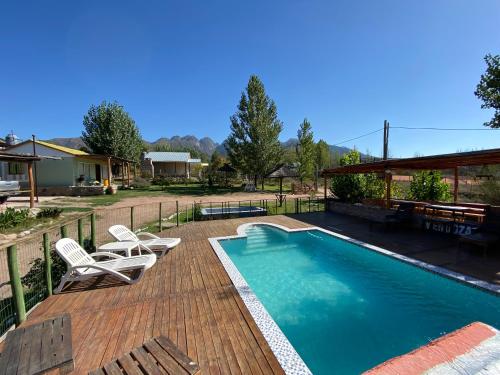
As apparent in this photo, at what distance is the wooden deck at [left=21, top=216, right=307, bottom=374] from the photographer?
9.09ft

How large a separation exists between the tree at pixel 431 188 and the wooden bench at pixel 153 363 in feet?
48.7

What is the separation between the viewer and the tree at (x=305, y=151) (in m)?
29.8

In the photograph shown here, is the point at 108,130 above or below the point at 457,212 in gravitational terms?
above

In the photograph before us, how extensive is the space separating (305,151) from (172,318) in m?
28.3

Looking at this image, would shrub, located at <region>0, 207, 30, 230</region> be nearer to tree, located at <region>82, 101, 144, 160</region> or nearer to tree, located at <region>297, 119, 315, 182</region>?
tree, located at <region>82, 101, 144, 160</region>

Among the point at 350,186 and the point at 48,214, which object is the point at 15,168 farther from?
the point at 350,186

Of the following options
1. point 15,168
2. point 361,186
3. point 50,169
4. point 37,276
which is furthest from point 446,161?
point 15,168

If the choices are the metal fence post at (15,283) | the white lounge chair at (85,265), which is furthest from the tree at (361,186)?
the metal fence post at (15,283)

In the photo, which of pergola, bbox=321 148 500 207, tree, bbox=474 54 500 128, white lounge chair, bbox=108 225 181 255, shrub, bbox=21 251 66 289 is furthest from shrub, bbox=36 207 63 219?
tree, bbox=474 54 500 128

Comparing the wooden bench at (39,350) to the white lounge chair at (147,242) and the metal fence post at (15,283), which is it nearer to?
the metal fence post at (15,283)

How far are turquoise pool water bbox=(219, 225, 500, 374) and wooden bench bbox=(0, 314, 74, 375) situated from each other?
292 cm

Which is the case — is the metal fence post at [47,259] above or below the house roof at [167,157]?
below

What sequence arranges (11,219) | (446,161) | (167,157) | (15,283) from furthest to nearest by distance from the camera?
(167,157)
(11,219)
(446,161)
(15,283)

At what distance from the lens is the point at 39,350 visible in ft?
7.91
